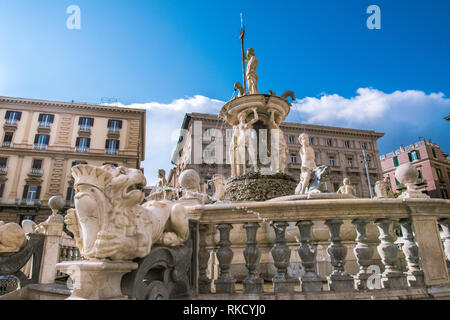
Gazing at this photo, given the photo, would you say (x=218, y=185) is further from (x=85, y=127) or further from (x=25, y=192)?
(x=85, y=127)

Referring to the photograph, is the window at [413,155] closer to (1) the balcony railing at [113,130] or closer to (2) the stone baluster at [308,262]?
(1) the balcony railing at [113,130]

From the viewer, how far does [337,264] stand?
8.79 ft

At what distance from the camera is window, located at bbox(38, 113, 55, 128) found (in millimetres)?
34375

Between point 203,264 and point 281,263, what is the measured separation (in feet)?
2.75

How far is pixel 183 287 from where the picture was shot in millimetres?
2439

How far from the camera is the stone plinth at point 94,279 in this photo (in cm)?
165

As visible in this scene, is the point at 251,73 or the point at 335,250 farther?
the point at 251,73

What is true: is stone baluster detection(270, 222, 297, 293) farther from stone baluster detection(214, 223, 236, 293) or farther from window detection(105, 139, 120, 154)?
window detection(105, 139, 120, 154)

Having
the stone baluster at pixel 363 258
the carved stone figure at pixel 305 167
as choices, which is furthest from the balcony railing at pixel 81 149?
the stone baluster at pixel 363 258

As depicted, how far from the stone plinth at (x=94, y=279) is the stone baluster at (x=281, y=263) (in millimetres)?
1459

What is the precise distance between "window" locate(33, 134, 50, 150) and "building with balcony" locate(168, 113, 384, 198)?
56.4 ft

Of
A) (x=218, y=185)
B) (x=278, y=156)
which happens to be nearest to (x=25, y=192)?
(x=278, y=156)
